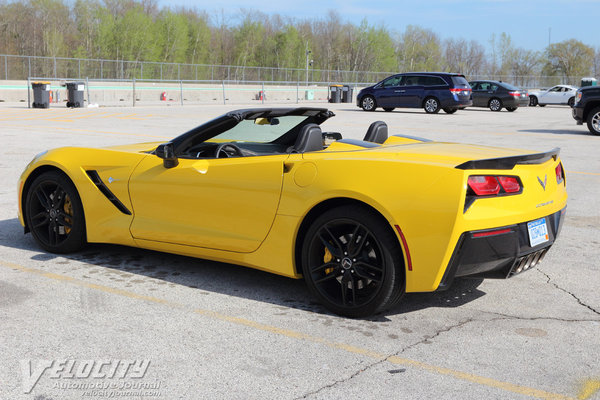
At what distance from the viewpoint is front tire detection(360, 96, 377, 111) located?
3023 cm

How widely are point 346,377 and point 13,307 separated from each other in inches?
88.6

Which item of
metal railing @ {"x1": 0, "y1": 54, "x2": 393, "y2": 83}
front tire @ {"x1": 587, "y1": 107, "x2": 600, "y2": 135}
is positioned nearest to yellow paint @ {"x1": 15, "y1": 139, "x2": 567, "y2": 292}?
front tire @ {"x1": 587, "y1": 107, "x2": 600, "y2": 135}

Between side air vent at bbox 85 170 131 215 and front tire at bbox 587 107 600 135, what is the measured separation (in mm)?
16010

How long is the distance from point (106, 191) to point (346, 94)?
3760cm

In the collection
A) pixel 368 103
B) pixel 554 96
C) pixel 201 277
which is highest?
pixel 554 96

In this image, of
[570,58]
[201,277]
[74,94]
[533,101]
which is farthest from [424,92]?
[570,58]

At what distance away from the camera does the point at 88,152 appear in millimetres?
5461

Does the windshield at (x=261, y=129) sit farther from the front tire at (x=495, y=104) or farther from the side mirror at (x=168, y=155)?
the front tire at (x=495, y=104)

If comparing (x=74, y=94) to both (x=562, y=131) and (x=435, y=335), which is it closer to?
(x=562, y=131)

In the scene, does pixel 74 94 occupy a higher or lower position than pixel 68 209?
higher

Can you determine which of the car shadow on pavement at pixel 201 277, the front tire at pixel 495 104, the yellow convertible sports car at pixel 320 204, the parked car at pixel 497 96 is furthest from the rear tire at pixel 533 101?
the car shadow on pavement at pixel 201 277

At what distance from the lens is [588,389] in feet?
10.6

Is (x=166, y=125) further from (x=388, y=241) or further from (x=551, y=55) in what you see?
(x=551, y=55)

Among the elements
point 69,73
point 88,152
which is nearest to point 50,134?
point 88,152
